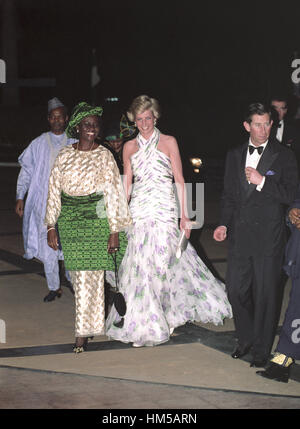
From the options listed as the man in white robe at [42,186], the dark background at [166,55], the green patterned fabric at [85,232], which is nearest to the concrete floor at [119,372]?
the man in white robe at [42,186]

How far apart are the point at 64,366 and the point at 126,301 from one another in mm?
973

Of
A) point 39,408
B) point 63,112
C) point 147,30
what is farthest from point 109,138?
point 147,30

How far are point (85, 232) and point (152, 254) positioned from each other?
0.68 metres

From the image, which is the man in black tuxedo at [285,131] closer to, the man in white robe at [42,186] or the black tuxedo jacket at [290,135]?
the black tuxedo jacket at [290,135]

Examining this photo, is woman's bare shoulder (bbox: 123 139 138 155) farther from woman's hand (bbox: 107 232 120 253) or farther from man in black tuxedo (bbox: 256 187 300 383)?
man in black tuxedo (bbox: 256 187 300 383)

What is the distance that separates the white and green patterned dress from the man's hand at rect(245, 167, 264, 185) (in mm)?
1143

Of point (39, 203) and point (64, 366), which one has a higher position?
point (39, 203)

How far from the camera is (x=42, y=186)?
8.54 metres

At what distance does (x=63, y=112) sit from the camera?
332 inches

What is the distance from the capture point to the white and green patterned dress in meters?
6.84

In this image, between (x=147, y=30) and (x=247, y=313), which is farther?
(x=147, y=30)

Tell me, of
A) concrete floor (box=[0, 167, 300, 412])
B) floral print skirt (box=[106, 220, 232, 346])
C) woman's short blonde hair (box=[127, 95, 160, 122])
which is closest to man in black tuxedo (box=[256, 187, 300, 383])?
concrete floor (box=[0, 167, 300, 412])

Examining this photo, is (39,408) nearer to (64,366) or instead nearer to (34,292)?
(64,366)

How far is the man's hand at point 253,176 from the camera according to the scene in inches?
234
